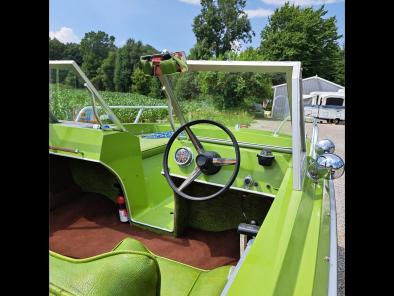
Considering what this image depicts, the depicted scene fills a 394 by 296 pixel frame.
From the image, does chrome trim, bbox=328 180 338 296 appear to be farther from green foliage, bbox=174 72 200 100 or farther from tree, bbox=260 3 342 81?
tree, bbox=260 3 342 81

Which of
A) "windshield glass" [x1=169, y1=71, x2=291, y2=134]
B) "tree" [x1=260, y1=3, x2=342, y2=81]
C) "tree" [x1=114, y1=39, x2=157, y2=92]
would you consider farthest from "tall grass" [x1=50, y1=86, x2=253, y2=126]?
"tree" [x1=260, y1=3, x2=342, y2=81]

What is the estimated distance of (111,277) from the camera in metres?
0.67

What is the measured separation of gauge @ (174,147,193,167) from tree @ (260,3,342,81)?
31.7 m

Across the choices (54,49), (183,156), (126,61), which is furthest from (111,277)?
(126,61)

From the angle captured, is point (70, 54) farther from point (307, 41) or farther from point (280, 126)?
point (307, 41)

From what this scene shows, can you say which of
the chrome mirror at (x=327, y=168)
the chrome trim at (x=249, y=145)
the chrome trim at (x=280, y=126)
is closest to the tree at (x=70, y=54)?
the chrome trim at (x=249, y=145)

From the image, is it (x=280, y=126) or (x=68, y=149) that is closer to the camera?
(x=280, y=126)

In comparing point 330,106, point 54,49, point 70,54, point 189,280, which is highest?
point 330,106

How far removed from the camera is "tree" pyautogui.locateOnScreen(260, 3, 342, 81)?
106ft

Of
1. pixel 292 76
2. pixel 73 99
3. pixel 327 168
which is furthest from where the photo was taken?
pixel 73 99

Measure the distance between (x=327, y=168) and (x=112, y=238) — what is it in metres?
1.86

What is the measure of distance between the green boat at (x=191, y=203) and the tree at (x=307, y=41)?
31.4 metres
